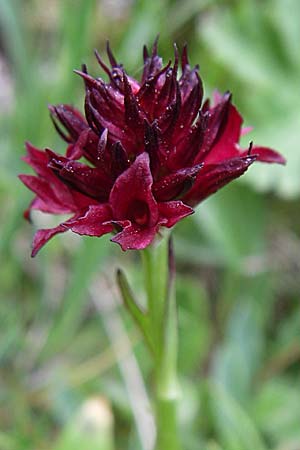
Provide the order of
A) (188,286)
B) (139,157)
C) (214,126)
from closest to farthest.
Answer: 1. (139,157)
2. (214,126)
3. (188,286)

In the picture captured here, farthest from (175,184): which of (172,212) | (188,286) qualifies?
(188,286)

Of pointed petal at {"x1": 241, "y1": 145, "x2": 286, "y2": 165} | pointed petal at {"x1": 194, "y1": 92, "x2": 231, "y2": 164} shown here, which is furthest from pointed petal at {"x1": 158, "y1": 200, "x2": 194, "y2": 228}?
pointed petal at {"x1": 241, "y1": 145, "x2": 286, "y2": 165}

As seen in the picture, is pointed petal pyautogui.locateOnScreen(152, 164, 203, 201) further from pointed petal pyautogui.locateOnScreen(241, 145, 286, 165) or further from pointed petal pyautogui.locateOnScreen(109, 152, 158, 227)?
pointed petal pyautogui.locateOnScreen(241, 145, 286, 165)

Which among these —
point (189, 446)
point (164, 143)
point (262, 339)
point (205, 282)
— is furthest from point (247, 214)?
→ point (164, 143)

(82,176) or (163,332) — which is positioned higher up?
(82,176)

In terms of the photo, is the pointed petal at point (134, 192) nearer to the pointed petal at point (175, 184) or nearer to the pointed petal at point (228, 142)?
the pointed petal at point (175, 184)


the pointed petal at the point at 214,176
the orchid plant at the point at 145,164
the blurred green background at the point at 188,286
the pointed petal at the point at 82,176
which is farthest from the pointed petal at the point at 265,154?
the blurred green background at the point at 188,286

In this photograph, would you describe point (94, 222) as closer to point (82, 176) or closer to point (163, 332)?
point (82, 176)
